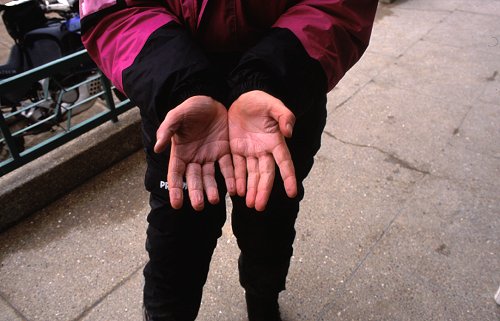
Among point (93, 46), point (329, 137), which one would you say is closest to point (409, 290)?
point (329, 137)

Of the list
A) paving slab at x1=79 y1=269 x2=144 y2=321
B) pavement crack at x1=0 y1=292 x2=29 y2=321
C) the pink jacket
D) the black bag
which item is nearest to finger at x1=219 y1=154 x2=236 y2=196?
the pink jacket

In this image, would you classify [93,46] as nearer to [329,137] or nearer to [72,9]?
[329,137]

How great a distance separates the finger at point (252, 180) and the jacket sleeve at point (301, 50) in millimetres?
204

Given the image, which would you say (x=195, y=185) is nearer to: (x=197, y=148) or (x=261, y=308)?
(x=197, y=148)

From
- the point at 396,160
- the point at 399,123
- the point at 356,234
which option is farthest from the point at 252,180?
the point at 399,123

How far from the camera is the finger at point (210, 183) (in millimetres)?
1270

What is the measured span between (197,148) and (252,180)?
194 millimetres

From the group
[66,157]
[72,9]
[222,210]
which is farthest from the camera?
[72,9]

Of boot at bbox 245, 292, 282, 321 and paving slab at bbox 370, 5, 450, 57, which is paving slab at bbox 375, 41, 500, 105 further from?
boot at bbox 245, 292, 282, 321

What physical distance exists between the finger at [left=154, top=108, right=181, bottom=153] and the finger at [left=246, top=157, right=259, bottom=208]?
0.25m

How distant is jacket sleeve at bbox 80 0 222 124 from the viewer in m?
1.22

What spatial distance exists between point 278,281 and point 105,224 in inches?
53.7

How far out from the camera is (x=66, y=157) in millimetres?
2910

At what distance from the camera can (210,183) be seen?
129 cm
